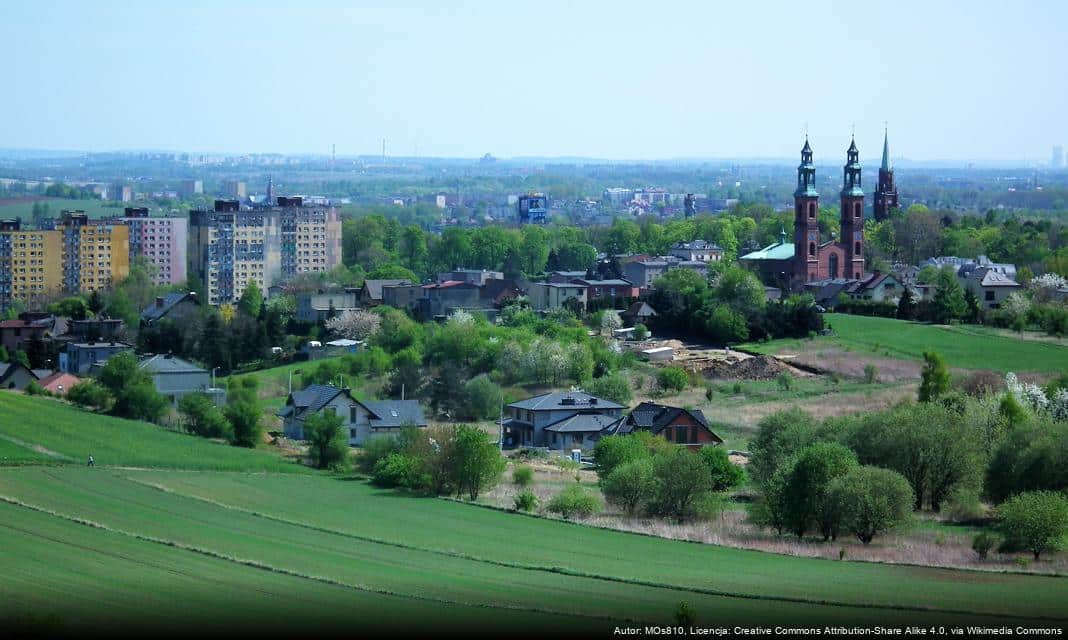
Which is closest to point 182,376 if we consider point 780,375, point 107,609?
point 780,375

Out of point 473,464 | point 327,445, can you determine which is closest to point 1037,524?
point 473,464

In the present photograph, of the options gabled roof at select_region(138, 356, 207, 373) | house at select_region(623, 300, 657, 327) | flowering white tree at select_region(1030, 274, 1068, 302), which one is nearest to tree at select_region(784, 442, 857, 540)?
gabled roof at select_region(138, 356, 207, 373)

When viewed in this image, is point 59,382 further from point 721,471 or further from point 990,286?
point 990,286

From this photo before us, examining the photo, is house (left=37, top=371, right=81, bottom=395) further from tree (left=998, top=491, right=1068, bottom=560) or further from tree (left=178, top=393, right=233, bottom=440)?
tree (left=998, top=491, right=1068, bottom=560)

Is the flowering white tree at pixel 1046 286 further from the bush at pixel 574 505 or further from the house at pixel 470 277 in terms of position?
the bush at pixel 574 505

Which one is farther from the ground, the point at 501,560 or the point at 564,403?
the point at 501,560

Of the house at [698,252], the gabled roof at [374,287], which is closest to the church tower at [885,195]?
the house at [698,252]
